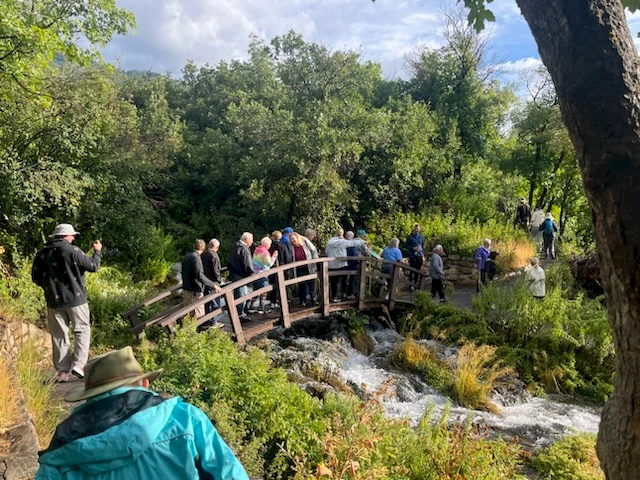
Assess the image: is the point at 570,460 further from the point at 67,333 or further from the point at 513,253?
the point at 513,253

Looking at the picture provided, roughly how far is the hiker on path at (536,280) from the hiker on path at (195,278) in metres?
6.77

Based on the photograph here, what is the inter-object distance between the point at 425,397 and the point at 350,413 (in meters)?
3.22

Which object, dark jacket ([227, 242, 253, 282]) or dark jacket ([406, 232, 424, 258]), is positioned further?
dark jacket ([406, 232, 424, 258])

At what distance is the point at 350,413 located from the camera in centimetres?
562

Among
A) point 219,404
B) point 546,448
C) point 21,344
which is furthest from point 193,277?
point 546,448

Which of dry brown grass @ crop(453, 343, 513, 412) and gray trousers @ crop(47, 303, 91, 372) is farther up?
gray trousers @ crop(47, 303, 91, 372)

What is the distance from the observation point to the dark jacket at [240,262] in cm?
870

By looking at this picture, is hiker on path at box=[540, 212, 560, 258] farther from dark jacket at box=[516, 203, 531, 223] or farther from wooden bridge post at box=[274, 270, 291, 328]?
wooden bridge post at box=[274, 270, 291, 328]

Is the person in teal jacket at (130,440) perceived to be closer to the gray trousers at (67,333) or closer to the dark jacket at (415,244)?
the gray trousers at (67,333)

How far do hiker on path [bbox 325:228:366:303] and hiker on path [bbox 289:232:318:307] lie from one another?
579 mm

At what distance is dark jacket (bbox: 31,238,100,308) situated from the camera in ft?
18.2

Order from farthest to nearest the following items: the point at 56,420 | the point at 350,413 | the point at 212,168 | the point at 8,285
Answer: the point at 212,168 → the point at 8,285 → the point at 350,413 → the point at 56,420

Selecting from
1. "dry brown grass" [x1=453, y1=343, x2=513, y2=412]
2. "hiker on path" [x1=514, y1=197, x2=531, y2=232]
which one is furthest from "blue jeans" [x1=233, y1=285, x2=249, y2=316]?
"hiker on path" [x1=514, y1=197, x2=531, y2=232]

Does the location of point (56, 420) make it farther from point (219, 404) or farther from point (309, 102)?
point (309, 102)
